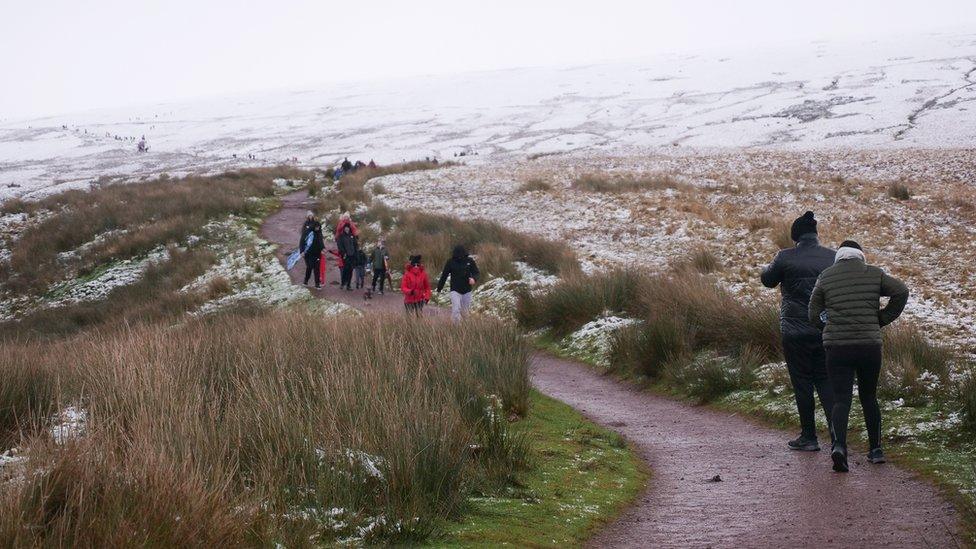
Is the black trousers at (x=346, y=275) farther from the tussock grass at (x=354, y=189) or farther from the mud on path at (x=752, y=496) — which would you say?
the mud on path at (x=752, y=496)

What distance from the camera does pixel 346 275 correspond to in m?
24.9

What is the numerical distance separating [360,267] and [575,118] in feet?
187

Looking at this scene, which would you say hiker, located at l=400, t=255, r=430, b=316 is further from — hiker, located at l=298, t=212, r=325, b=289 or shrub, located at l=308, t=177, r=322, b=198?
shrub, located at l=308, t=177, r=322, b=198

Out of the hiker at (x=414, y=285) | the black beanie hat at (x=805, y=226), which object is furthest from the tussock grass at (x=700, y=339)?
the hiker at (x=414, y=285)

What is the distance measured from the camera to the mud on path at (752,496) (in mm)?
6473

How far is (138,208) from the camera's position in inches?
1473

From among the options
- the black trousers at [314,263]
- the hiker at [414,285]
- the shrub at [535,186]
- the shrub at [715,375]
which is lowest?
the shrub at [535,186]

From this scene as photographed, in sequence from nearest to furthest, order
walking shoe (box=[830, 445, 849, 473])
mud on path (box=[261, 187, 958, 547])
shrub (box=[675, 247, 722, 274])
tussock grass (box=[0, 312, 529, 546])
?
1. tussock grass (box=[0, 312, 529, 546])
2. mud on path (box=[261, 187, 958, 547])
3. walking shoe (box=[830, 445, 849, 473])
4. shrub (box=[675, 247, 722, 274])

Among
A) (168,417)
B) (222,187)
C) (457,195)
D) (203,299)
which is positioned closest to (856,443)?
(168,417)

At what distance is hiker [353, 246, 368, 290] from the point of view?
24.8 metres

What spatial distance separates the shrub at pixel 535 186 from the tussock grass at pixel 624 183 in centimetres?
113

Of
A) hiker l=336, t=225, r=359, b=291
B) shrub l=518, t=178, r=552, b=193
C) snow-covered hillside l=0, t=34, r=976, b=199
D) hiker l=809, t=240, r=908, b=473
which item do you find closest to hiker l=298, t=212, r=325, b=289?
hiker l=336, t=225, r=359, b=291

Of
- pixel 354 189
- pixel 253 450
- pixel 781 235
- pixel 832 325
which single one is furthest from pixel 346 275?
pixel 253 450

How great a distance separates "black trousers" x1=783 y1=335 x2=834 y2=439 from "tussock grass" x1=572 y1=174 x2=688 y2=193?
25329 millimetres
